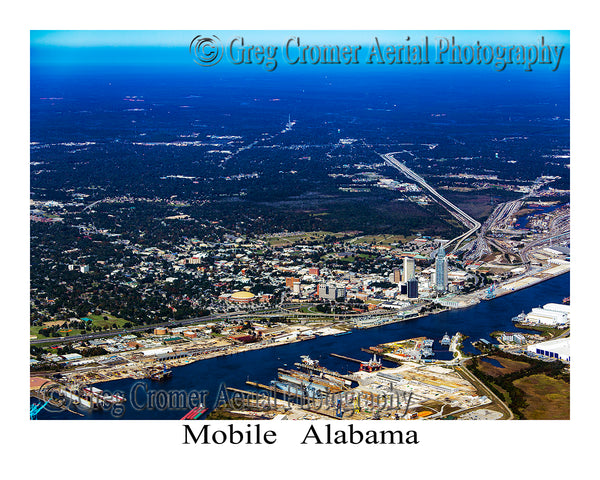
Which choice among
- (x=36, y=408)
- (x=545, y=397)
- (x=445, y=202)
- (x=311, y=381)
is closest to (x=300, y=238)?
(x=445, y=202)

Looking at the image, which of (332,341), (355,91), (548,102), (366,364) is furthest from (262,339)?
(355,91)

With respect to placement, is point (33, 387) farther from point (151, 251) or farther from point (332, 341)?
point (151, 251)

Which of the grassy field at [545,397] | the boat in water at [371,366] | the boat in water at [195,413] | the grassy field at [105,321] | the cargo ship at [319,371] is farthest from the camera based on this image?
the grassy field at [105,321]

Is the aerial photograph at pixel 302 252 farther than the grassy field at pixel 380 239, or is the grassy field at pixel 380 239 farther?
the grassy field at pixel 380 239

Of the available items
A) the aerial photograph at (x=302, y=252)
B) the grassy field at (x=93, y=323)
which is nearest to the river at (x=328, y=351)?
the aerial photograph at (x=302, y=252)

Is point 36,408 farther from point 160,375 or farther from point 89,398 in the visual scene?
point 160,375

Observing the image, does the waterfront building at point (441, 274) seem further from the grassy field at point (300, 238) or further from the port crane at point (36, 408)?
the port crane at point (36, 408)

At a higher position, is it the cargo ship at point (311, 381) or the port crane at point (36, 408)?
the cargo ship at point (311, 381)
